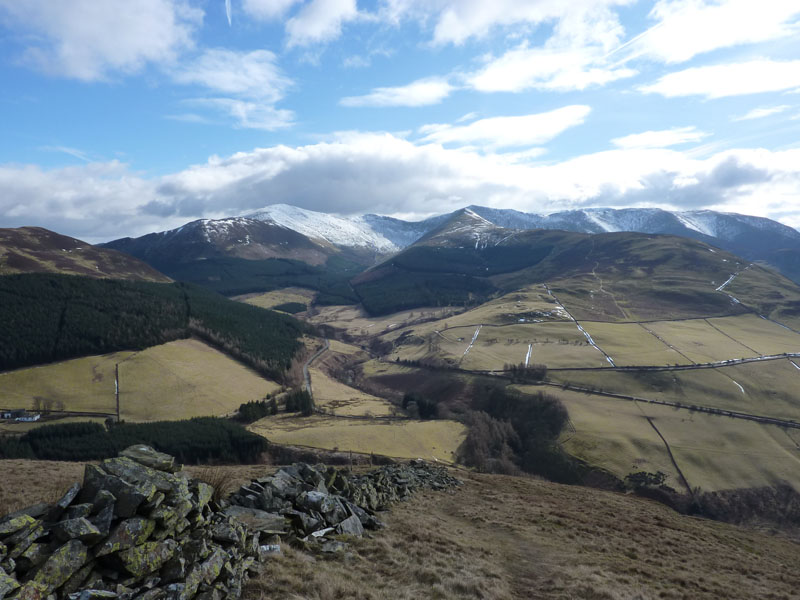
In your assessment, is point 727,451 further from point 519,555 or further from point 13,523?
point 13,523

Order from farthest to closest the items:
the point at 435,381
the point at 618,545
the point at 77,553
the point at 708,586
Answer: the point at 435,381 → the point at 618,545 → the point at 708,586 → the point at 77,553

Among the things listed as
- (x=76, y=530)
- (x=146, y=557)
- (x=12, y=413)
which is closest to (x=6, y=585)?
(x=76, y=530)

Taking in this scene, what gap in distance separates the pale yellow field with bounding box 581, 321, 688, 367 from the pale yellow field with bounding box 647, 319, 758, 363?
18.1 feet

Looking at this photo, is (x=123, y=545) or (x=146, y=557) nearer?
(x=123, y=545)

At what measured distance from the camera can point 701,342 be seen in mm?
173375

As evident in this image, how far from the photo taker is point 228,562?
1650 centimetres

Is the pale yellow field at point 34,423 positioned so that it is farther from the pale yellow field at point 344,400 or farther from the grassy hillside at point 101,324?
the pale yellow field at point 344,400

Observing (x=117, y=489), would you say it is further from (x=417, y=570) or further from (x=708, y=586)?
(x=708, y=586)

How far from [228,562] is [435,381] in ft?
469

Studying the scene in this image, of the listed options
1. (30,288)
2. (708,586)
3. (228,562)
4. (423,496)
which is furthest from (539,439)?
(30,288)

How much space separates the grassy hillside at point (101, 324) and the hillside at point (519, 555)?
341 ft

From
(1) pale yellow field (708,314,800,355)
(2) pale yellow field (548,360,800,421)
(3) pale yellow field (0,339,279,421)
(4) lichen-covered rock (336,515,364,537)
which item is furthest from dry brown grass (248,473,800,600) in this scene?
(1) pale yellow field (708,314,800,355)

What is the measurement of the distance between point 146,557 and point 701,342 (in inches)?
8127

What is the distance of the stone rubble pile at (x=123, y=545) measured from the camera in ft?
43.4
